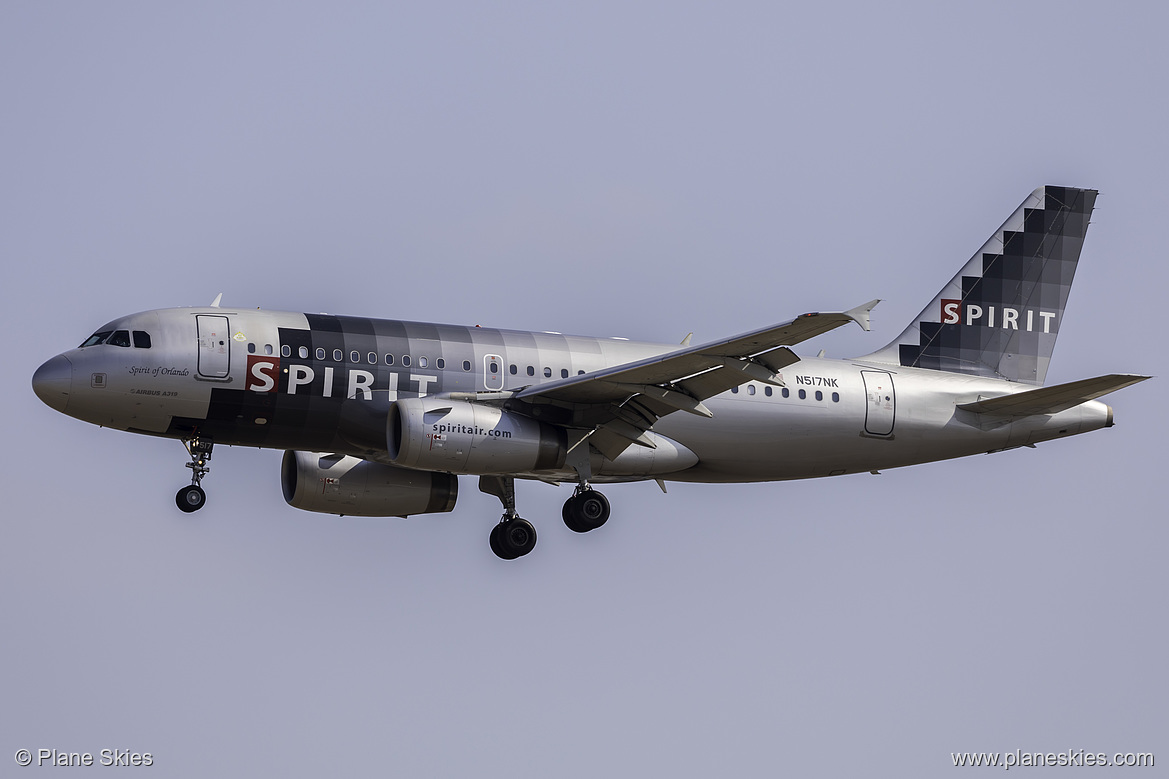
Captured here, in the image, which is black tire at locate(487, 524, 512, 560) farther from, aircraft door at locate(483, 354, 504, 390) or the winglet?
the winglet

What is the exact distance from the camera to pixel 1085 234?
4125cm

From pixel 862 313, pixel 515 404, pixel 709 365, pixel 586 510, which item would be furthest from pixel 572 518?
pixel 862 313

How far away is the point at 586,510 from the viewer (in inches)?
1335

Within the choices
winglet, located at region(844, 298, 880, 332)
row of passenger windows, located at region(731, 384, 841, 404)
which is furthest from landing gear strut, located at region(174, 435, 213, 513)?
winglet, located at region(844, 298, 880, 332)

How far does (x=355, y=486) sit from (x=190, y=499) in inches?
205

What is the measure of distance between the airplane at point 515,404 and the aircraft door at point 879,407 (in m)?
0.07

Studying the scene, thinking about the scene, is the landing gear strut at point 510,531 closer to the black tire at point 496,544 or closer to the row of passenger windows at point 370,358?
the black tire at point 496,544

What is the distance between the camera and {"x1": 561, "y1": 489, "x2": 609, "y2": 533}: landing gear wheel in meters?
33.9

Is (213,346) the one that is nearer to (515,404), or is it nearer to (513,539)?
(515,404)

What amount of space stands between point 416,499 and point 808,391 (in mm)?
9685

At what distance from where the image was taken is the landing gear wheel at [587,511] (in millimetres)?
33906

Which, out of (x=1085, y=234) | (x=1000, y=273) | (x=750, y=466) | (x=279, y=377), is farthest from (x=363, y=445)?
(x=1085, y=234)

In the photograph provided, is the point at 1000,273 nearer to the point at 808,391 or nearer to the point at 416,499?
the point at 808,391

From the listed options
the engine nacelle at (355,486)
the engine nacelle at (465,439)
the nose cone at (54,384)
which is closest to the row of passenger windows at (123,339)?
the nose cone at (54,384)
